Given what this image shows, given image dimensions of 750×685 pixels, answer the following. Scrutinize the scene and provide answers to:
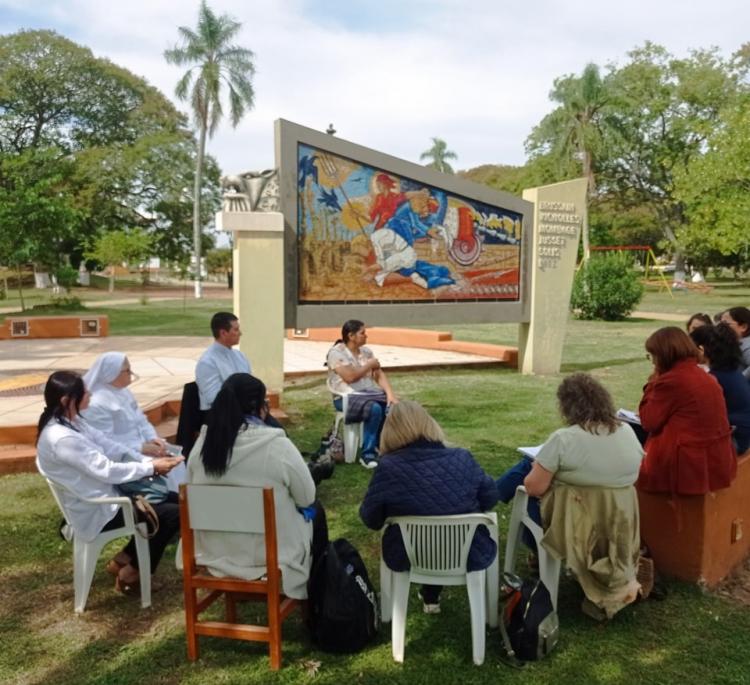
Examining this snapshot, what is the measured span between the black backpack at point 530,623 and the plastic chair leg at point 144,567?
72.7 inches

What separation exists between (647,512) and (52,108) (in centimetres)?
4698

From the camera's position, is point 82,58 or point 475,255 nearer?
point 475,255

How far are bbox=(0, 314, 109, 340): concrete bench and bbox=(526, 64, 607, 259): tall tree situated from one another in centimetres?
3088

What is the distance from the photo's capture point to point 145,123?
45125 mm

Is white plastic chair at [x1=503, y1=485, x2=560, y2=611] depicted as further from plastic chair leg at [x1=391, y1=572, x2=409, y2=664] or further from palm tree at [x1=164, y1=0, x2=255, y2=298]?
palm tree at [x1=164, y1=0, x2=255, y2=298]

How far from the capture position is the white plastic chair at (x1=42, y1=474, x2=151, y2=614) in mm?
3670

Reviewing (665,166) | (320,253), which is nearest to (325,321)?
(320,253)

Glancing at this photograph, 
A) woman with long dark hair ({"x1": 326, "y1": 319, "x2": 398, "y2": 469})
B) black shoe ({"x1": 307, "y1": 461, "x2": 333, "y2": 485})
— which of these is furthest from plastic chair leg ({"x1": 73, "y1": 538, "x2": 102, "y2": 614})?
woman with long dark hair ({"x1": 326, "y1": 319, "x2": 398, "y2": 469})

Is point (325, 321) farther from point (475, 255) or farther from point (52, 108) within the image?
point (52, 108)

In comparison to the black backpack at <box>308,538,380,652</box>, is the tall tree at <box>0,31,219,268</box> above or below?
above

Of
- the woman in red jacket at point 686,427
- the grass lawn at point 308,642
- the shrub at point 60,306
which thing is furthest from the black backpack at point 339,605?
the shrub at point 60,306

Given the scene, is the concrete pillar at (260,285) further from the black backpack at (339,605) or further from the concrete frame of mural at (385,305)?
the black backpack at (339,605)

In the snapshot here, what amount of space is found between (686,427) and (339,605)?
212 cm

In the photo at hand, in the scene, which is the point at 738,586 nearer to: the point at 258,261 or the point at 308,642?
the point at 308,642
